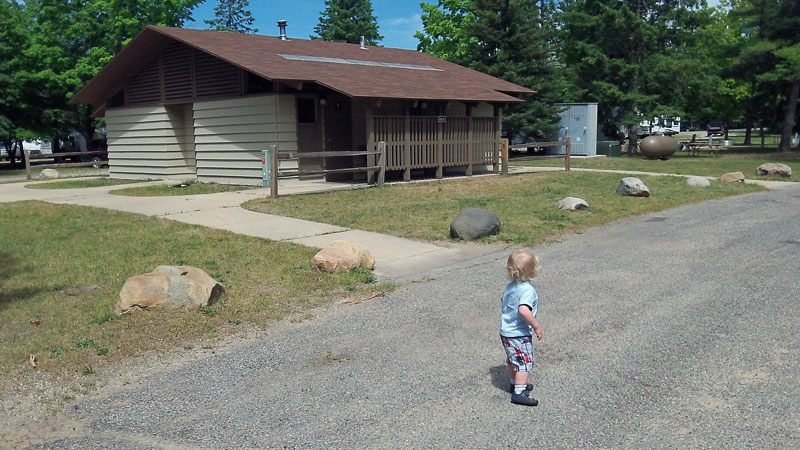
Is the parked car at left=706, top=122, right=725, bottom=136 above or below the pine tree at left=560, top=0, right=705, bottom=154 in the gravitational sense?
below

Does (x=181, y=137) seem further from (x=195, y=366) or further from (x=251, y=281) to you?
(x=195, y=366)

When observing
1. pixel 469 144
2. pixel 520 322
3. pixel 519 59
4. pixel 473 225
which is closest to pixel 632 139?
pixel 519 59

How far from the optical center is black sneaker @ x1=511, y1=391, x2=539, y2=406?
414 cm

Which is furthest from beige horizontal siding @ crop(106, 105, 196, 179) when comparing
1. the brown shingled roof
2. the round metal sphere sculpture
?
the round metal sphere sculpture

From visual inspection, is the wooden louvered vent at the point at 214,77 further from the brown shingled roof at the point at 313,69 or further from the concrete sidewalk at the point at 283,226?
the concrete sidewalk at the point at 283,226

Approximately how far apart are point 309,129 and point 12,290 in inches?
461

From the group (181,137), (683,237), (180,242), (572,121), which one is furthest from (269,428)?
(572,121)

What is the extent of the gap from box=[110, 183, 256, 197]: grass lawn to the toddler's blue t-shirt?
13.4 meters

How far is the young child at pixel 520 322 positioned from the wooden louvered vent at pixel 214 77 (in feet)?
50.0

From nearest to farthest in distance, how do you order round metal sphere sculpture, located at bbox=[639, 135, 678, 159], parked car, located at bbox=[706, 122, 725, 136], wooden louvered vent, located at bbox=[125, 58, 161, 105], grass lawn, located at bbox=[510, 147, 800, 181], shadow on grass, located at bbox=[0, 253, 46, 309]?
shadow on grass, located at bbox=[0, 253, 46, 309] < wooden louvered vent, located at bbox=[125, 58, 161, 105] < grass lawn, located at bbox=[510, 147, 800, 181] < round metal sphere sculpture, located at bbox=[639, 135, 678, 159] < parked car, located at bbox=[706, 122, 725, 136]

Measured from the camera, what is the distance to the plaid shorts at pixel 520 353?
14.0ft

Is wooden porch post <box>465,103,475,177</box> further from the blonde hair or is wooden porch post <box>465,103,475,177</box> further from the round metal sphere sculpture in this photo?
the blonde hair

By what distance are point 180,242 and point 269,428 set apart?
611 centimetres

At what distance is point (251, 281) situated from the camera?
24.1 ft
